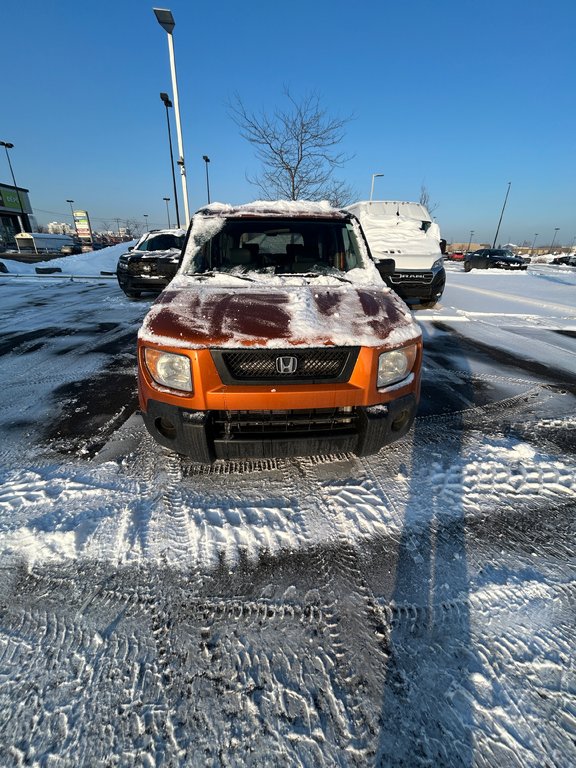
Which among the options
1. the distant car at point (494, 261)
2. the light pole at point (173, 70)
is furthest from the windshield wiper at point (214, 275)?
the distant car at point (494, 261)

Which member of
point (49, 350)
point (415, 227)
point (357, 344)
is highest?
point (415, 227)

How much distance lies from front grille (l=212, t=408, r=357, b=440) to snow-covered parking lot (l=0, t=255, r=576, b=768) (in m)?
0.46

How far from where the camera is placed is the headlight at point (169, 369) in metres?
1.98

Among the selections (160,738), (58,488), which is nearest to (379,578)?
(160,738)

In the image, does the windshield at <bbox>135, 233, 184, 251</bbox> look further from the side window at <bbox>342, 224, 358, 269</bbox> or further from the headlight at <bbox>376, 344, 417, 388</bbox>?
the headlight at <bbox>376, 344, 417, 388</bbox>

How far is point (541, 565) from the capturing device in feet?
6.00

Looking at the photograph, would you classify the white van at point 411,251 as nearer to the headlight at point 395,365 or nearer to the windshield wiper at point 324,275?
the windshield wiper at point 324,275

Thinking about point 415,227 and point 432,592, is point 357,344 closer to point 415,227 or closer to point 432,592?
point 432,592

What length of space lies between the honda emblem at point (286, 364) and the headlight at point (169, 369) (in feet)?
1.59

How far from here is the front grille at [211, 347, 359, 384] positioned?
6.42 ft

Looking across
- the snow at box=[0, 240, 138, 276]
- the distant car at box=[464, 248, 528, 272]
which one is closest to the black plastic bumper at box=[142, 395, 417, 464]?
the snow at box=[0, 240, 138, 276]

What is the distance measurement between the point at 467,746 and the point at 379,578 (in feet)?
2.09

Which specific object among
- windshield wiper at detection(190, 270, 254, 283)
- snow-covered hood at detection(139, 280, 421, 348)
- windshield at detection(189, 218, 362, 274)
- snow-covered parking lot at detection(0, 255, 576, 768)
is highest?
windshield at detection(189, 218, 362, 274)

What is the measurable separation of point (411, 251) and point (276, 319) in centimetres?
733
